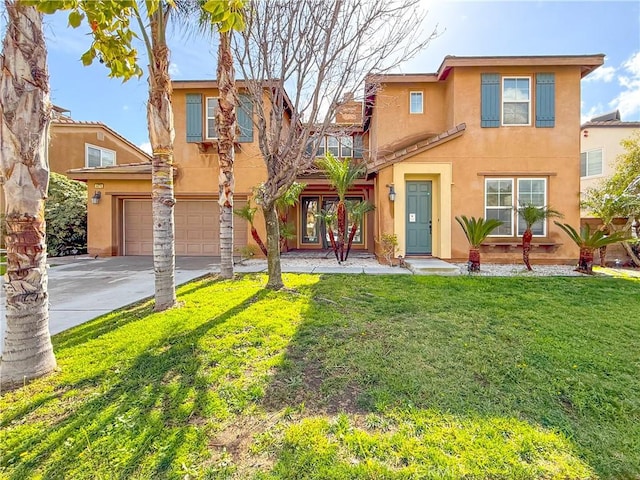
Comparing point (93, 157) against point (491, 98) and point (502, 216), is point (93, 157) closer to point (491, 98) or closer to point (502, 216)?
point (491, 98)

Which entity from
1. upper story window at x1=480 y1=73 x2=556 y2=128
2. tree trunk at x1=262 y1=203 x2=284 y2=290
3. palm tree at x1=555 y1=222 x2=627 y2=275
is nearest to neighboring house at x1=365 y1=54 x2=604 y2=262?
upper story window at x1=480 y1=73 x2=556 y2=128

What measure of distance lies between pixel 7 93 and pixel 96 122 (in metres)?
20.2

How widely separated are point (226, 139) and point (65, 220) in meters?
10.9

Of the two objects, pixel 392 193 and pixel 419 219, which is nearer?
pixel 392 193

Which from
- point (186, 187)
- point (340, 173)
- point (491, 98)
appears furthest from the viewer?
point (186, 187)

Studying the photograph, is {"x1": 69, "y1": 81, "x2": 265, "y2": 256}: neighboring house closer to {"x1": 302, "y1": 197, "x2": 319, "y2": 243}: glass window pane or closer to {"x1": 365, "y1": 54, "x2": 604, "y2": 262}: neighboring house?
{"x1": 302, "y1": 197, "x2": 319, "y2": 243}: glass window pane

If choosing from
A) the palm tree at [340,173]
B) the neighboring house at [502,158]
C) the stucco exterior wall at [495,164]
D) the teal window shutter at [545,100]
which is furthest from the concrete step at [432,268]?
the teal window shutter at [545,100]

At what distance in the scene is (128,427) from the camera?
2.46 meters

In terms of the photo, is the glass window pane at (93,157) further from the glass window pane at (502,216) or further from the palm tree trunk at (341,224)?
the glass window pane at (502,216)

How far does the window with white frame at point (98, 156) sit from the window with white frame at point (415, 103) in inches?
697

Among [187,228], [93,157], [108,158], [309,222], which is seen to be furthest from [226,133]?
[108,158]

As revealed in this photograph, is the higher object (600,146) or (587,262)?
(600,146)

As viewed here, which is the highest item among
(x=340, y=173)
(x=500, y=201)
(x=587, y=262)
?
(x=340, y=173)

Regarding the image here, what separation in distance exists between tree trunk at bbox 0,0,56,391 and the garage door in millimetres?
10187
